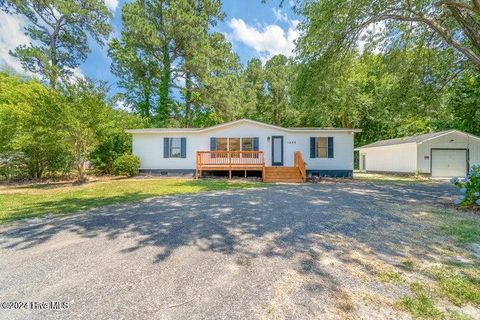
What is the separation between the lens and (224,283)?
8.77ft

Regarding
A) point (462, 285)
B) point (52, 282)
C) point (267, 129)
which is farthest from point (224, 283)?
point (267, 129)

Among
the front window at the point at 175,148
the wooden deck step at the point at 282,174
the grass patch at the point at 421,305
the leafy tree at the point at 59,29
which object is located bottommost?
the grass patch at the point at 421,305

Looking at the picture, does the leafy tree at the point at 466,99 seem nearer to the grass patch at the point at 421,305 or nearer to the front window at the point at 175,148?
the grass patch at the point at 421,305

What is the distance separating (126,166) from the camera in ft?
46.0

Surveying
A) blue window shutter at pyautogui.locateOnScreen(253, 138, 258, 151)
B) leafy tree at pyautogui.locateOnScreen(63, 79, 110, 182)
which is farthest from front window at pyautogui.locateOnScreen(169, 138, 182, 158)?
blue window shutter at pyautogui.locateOnScreen(253, 138, 258, 151)

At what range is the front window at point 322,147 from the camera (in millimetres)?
14508

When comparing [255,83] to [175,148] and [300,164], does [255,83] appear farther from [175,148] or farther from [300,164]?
[300,164]

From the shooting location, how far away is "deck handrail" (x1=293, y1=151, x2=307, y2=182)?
12606 mm

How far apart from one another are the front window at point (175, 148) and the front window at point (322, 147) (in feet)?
26.3

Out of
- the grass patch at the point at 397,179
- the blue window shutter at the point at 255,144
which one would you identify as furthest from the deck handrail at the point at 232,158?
the grass patch at the point at 397,179

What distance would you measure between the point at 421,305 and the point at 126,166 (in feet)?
46.6

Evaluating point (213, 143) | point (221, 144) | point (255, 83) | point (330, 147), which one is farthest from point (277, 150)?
point (255, 83)

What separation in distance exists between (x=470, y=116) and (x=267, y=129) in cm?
1163

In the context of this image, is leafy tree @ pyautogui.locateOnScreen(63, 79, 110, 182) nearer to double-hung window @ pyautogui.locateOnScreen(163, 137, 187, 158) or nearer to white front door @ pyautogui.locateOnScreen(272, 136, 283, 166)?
double-hung window @ pyautogui.locateOnScreen(163, 137, 187, 158)
